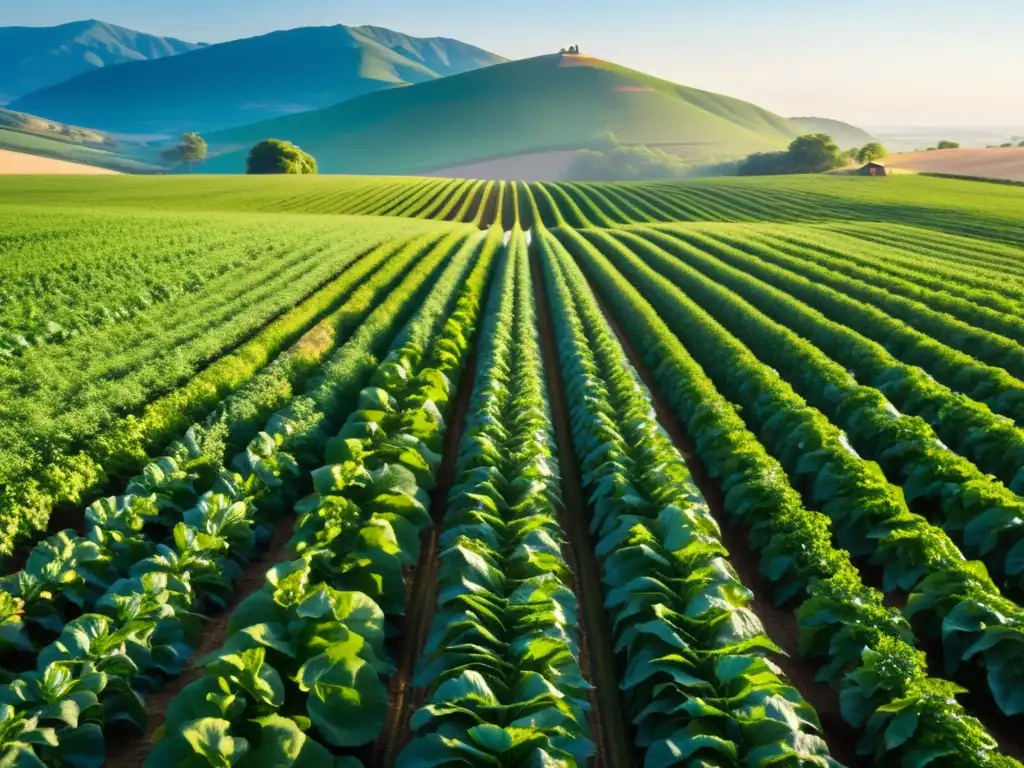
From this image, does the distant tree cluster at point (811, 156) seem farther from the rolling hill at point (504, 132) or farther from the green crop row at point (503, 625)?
the green crop row at point (503, 625)

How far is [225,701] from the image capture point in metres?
4.94

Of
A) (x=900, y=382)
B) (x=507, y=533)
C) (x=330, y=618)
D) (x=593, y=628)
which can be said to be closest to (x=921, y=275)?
(x=900, y=382)

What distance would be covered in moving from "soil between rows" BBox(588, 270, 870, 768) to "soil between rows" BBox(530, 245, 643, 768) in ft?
6.43

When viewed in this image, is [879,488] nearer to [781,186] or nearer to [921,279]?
[921,279]

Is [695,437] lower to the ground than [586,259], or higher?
lower

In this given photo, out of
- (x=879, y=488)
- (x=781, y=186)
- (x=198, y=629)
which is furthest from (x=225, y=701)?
(x=781, y=186)

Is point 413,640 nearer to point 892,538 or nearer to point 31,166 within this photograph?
point 892,538

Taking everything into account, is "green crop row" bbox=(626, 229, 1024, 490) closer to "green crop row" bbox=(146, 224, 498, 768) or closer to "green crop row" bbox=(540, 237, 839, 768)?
"green crop row" bbox=(540, 237, 839, 768)

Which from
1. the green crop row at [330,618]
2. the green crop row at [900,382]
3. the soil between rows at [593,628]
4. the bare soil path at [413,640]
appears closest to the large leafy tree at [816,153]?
the green crop row at [900,382]

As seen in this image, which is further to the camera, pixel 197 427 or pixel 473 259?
pixel 473 259

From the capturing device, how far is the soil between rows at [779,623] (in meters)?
6.73

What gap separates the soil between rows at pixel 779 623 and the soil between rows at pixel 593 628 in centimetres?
196

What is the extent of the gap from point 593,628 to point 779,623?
246 cm

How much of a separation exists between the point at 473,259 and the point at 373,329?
15.5m
